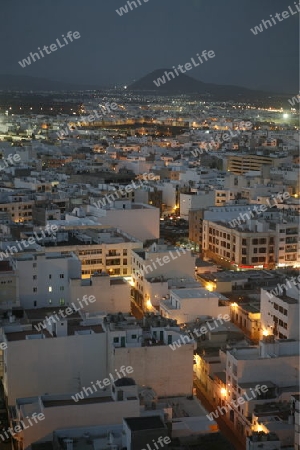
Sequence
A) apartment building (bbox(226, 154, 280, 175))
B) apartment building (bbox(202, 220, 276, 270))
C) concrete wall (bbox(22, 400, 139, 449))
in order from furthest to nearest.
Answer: apartment building (bbox(226, 154, 280, 175)) → apartment building (bbox(202, 220, 276, 270)) → concrete wall (bbox(22, 400, 139, 449))

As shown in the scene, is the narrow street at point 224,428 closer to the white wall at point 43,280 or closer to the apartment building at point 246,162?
the white wall at point 43,280

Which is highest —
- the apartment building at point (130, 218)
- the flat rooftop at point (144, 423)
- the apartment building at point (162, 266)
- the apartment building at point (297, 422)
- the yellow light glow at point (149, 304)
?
the apartment building at point (130, 218)

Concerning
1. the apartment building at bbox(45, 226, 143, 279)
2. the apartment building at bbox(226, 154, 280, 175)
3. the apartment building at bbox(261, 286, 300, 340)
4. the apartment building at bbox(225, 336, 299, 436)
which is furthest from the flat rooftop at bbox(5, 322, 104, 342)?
the apartment building at bbox(226, 154, 280, 175)

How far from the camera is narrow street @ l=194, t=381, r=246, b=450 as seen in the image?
6.70 metres

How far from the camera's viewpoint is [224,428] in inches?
275

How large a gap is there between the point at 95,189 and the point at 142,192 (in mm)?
1151

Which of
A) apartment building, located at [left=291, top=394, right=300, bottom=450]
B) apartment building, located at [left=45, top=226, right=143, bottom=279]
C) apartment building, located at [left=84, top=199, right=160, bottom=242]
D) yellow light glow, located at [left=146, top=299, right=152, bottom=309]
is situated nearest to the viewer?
apartment building, located at [left=291, top=394, right=300, bottom=450]

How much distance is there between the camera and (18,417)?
242 inches

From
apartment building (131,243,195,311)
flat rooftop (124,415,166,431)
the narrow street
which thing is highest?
apartment building (131,243,195,311)

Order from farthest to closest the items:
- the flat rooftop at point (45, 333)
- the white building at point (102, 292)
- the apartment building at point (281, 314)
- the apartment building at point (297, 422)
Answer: the white building at point (102, 292) → the apartment building at point (281, 314) → the flat rooftop at point (45, 333) → the apartment building at point (297, 422)

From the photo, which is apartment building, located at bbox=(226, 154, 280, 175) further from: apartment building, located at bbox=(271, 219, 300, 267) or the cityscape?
apartment building, located at bbox=(271, 219, 300, 267)

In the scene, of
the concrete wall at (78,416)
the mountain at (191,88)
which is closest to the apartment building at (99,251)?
the concrete wall at (78,416)

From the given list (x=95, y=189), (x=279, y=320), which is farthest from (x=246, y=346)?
(x=95, y=189)

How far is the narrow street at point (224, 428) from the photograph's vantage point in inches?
264
